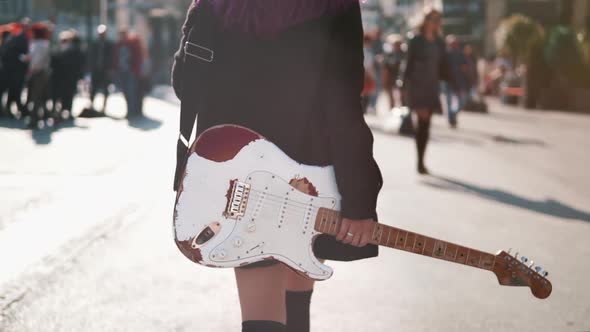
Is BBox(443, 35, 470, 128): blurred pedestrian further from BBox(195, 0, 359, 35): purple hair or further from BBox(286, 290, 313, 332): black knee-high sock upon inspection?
BBox(195, 0, 359, 35): purple hair

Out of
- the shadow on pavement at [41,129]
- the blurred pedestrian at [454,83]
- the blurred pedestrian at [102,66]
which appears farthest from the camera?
the blurred pedestrian at [102,66]

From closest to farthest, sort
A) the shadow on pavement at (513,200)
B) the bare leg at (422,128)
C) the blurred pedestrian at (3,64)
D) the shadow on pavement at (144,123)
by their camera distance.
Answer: the shadow on pavement at (513,200)
the bare leg at (422,128)
the shadow on pavement at (144,123)
the blurred pedestrian at (3,64)

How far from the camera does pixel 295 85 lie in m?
2.69

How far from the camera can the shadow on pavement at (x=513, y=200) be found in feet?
28.1

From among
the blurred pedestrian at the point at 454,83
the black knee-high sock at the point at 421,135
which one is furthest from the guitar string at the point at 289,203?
the blurred pedestrian at the point at 454,83

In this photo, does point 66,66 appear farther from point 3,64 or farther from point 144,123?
point 144,123

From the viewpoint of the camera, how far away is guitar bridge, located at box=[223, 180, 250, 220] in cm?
267

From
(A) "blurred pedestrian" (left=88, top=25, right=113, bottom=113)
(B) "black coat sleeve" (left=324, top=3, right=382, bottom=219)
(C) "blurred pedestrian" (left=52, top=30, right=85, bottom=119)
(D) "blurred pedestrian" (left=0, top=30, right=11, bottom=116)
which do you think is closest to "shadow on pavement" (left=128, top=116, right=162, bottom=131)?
(C) "blurred pedestrian" (left=52, top=30, right=85, bottom=119)

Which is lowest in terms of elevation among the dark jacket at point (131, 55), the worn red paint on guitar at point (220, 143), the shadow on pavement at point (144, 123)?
the shadow on pavement at point (144, 123)

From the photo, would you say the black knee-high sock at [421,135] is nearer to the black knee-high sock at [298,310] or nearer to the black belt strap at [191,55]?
the black knee-high sock at [298,310]

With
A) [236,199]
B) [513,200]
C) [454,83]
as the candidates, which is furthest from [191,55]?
[454,83]

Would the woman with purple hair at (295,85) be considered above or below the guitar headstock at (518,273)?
above

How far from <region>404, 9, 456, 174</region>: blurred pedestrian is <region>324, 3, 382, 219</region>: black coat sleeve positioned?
7983 millimetres

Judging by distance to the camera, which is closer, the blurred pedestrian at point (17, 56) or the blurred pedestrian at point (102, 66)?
the blurred pedestrian at point (17, 56)
